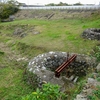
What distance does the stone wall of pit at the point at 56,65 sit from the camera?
309 inches

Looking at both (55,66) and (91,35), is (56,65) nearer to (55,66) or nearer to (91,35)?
(55,66)

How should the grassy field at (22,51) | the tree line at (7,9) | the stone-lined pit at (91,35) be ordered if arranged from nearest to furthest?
the grassy field at (22,51) < the stone-lined pit at (91,35) < the tree line at (7,9)

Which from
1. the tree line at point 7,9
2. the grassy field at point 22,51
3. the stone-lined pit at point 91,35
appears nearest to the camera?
the grassy field at point 22,51

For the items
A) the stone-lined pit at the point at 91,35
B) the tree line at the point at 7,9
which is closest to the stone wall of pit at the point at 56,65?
the stone-lined pit at the point at 91,35

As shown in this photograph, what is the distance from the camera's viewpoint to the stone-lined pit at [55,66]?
784 cm

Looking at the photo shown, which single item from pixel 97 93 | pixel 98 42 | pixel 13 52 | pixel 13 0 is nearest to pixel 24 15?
pixel 13 0

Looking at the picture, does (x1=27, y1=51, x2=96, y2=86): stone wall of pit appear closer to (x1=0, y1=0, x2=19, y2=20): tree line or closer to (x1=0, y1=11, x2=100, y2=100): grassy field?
(x1=0, y1=11, x2=100, y2=100): grassy field

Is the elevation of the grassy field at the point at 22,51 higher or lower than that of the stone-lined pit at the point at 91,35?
lower

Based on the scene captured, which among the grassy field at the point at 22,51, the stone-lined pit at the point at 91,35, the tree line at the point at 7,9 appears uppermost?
the tree line at the point at 7,9

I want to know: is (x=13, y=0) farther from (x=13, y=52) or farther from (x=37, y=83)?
(x=37, y=83)

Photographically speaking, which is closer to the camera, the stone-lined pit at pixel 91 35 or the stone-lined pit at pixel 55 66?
the stone-lined pit at pixel 55 66

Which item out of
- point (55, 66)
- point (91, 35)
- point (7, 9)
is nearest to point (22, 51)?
point (55, 66)

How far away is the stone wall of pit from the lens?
309 inches

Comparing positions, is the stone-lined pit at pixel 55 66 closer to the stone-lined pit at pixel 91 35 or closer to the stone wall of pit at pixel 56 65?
the stone wall of pit at pixel 56 65
